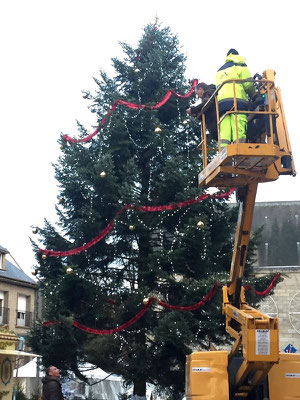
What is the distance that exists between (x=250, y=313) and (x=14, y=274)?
101 feet

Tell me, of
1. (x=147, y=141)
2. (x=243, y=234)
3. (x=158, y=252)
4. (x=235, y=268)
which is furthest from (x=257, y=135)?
(x=147, y=141)

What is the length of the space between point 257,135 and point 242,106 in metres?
0.59

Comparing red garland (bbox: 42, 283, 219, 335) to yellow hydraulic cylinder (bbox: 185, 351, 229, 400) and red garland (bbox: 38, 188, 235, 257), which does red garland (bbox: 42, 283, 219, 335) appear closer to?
red garland (bbox: 38, 188, 235, 257)

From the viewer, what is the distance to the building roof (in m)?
35.9

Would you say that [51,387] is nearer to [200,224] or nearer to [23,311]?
[200,224]

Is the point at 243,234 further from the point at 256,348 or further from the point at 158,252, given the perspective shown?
the point at 158,252

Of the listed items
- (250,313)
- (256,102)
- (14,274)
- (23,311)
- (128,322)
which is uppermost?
(14,274)

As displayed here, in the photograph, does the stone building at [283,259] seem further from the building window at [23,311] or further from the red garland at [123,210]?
the red garland at [123,210]

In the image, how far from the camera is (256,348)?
25.3 feet

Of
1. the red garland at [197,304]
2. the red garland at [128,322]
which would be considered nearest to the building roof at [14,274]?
the red garland at [128,322]

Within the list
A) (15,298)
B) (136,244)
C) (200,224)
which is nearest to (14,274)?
(15,298)

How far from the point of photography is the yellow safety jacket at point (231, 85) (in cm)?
841

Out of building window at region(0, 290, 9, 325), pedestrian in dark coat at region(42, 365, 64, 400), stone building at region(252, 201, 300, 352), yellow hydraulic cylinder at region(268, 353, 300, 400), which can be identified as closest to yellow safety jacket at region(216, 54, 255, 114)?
yellow hydraulic cylinder at region(268, 353, 300, 400)

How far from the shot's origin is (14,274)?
122ft
